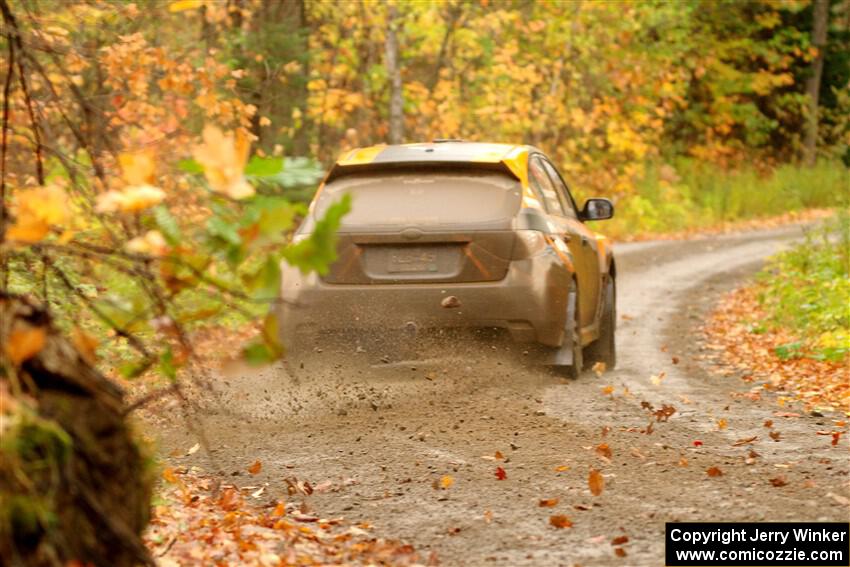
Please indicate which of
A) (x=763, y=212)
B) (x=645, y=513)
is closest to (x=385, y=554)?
(x=645, y=513)

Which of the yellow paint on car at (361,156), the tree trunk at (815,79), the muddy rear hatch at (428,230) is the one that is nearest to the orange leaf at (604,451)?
the muddy rear hatch at (428,230)

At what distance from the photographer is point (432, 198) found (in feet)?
29.6

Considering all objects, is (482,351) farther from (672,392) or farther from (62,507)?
(62,507)

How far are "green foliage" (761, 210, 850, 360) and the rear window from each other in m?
3.81

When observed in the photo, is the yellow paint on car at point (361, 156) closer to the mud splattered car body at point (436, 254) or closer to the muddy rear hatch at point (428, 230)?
the mud splattered car body at point (436, 254)

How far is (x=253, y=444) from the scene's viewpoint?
768cm

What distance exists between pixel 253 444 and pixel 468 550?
2.74 meters

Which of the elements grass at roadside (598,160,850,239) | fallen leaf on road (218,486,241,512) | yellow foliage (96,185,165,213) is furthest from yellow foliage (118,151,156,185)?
grass at roadside (598,160,850,239)

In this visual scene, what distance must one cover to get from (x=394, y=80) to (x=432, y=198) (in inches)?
554

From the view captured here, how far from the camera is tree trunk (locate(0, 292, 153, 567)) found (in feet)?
9.94

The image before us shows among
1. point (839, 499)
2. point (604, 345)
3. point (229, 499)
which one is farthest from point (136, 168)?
point (604, 345)

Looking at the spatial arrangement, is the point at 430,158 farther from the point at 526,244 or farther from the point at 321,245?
the point at 321,245

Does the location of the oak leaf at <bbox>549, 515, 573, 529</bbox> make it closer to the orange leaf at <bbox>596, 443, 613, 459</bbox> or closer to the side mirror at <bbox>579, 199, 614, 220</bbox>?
the orange leaf at <bbox>596, 443, 613, 459</bbox>

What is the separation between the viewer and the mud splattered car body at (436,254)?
29.3ft
